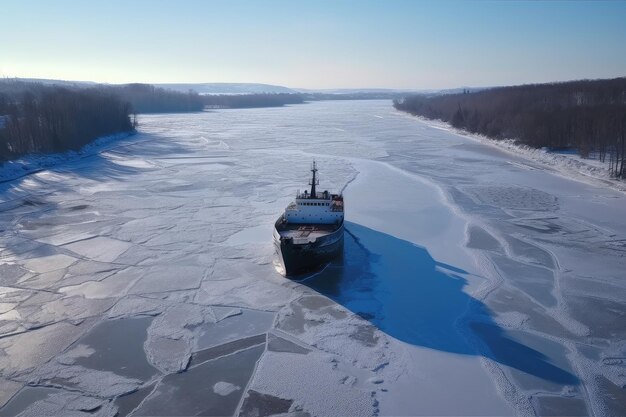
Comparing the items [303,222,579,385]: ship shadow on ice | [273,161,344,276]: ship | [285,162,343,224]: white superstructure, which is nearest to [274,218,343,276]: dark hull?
[273,161,344,276]: ship

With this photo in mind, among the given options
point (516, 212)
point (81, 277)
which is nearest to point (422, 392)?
point (81, 277)

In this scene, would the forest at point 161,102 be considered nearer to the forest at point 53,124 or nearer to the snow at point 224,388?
the forest at point 53,124

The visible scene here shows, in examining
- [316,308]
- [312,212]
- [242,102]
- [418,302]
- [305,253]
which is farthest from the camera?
[242,102]

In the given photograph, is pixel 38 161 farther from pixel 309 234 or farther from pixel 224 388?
pixel 224 388

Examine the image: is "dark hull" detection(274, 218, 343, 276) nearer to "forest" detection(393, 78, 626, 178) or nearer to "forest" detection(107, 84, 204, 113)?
"forest" detection(393, 78, 626, 178)

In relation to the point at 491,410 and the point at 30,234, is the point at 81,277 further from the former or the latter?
the point at 491,410

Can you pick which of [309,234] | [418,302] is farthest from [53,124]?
[418,302]
